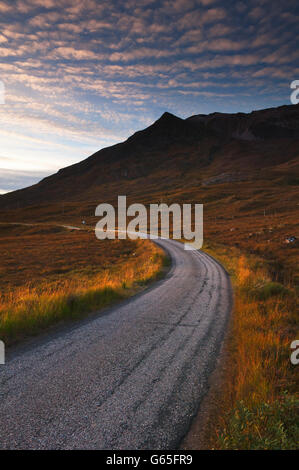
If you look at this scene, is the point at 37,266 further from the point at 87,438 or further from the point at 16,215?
the point at 16,215

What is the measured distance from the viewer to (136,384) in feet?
15.3

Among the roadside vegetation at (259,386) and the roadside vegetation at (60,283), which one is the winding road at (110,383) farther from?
the roadside vegetation at (60,283)

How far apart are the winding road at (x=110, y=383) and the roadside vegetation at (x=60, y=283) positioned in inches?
36.3

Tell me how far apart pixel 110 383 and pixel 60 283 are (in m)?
16.3

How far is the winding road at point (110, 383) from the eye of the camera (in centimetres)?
346

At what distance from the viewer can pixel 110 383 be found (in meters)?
4.68

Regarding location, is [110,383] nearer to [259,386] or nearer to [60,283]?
[259,386]

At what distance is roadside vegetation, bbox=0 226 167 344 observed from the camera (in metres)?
7.69

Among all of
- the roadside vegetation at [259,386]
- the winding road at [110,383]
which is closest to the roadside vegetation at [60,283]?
the winding road at [110,383]

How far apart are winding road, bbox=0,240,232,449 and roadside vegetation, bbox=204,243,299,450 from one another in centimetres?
47

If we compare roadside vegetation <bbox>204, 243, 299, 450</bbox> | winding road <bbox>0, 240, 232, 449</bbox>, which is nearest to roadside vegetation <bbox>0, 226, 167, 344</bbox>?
winding road <bbox>0, 240, 232, 449</bbox>

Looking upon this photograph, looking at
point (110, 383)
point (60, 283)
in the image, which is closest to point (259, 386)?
point (110, 383)
